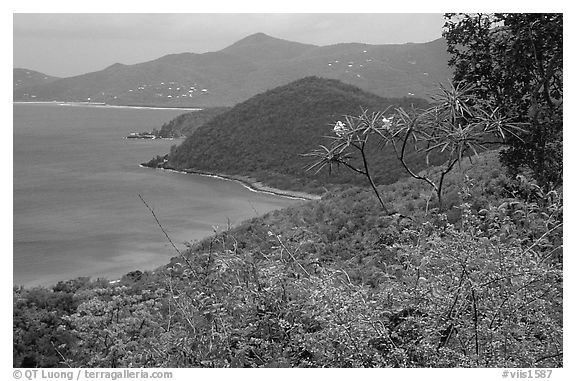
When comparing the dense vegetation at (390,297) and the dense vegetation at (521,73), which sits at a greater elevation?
the dense vegetation at (521,73)

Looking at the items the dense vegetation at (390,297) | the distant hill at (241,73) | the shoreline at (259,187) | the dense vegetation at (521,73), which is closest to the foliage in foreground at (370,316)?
the dense vegetation at (390,297)

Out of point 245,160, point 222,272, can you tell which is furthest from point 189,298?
point 245,160

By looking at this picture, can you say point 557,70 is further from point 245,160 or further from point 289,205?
point 245,160

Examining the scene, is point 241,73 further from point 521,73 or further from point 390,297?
point 390,297

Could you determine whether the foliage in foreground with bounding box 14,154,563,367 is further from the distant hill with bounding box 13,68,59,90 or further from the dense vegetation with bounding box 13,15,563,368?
the distant hill with bounding box 13,68,59,90

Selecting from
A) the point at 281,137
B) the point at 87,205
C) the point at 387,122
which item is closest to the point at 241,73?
the point at 87,205

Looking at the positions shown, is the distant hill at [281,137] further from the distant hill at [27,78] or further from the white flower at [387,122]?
the white flower at [387,122]

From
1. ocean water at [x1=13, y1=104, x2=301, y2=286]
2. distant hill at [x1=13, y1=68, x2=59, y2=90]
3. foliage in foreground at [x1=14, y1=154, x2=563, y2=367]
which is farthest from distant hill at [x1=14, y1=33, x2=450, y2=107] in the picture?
foliage in foreground at [x1=14, y1=154, x2=563, y2=367]
